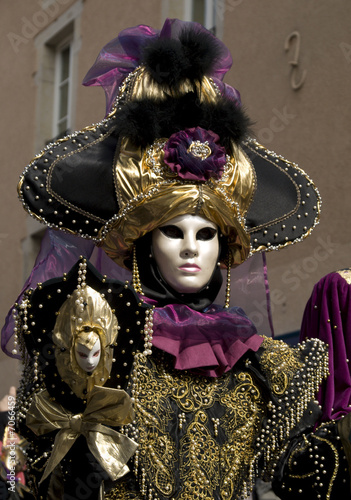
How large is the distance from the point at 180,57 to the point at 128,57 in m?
0.29

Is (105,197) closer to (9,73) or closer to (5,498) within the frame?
(5,498)

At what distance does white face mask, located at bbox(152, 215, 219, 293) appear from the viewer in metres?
2.99

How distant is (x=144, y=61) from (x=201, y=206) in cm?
57

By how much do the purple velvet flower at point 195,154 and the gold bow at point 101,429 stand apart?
2.53ft

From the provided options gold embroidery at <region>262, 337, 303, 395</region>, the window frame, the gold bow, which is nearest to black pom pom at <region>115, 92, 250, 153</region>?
gold embroidery at <region>262, 337, 303, 395</region>

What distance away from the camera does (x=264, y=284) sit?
3.41 metres

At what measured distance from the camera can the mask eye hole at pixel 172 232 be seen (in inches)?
119

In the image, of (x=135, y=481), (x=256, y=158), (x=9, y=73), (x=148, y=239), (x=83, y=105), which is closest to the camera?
(x=135, y=481)

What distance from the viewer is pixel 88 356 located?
2609 millimetres

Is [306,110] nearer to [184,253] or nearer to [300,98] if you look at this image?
[300,98]

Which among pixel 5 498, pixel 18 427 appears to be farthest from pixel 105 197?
pixel 5 498

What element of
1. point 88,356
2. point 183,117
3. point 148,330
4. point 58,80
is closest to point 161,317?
point 148,330

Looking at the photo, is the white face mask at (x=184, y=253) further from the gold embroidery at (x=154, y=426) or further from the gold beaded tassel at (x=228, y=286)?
the gold embroidery at (x=154, y=426)

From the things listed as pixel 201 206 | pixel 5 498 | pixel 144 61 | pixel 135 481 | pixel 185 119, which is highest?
pixel 144 61
